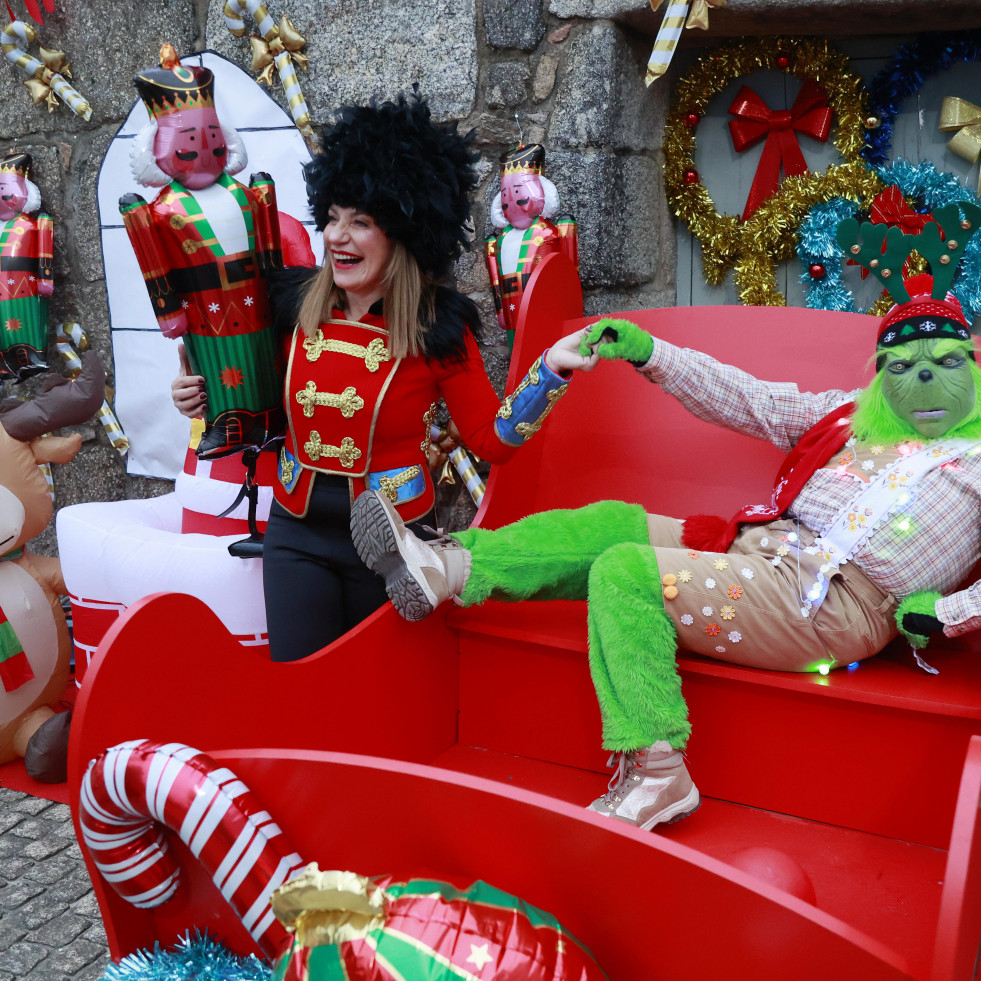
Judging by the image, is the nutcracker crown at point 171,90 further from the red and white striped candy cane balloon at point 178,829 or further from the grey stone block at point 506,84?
the red and white striped candy cane balloon at point 178,829

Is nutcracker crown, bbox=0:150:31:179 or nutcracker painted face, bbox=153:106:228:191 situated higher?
nutcracker crown, bbox=0:150:31:179

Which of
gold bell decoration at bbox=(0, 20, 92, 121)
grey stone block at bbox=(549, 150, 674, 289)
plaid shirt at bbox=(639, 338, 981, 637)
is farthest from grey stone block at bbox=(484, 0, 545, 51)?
gold bell decoration at bbox=(0, 20, 92, 121)

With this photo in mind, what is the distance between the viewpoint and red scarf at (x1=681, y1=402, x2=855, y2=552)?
178 cm

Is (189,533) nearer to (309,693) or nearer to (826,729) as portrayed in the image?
(309,693)

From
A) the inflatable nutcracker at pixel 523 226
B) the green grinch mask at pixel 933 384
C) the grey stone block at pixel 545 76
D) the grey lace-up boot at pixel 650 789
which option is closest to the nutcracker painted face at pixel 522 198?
the inflatable nutcracker at pixel 523 226

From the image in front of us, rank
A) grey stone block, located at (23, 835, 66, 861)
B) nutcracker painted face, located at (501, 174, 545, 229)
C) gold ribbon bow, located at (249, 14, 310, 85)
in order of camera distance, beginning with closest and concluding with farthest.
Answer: grey stone block, located at (23, 835, 66, 861)
nutcracker painted face, located at (501, 174, 545, 229)
gold ribbon bow, located at (249, 14, 310, 85)

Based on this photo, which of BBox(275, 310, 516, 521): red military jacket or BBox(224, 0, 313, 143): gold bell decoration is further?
BBox(224, 0, 313, 143): gold bell decoration

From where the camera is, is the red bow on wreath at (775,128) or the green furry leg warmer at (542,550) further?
the red bow on wreath at (775,128)

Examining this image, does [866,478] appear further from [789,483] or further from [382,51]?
[382,51]

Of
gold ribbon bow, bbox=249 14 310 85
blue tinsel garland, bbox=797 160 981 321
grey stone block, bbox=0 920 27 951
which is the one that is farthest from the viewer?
gold ribbon bow, bbox=249 14 310 85

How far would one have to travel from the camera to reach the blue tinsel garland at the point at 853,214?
8.60 ft

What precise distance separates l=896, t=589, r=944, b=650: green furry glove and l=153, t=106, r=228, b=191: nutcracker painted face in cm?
148

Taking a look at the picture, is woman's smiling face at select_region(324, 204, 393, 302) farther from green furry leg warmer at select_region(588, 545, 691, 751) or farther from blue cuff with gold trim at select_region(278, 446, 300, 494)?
green furry leg warmer at select_region(588, 545, 691, 751)

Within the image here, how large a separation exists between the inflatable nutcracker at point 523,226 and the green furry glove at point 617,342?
2.44ft
